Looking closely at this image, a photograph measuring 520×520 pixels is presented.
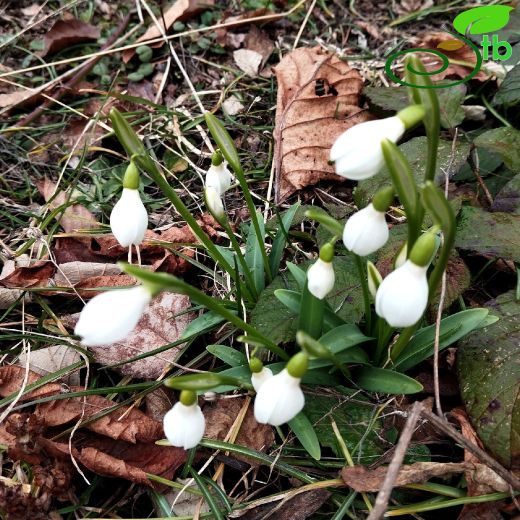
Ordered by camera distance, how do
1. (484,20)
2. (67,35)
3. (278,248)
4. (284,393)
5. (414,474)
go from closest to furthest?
(284,393) < (414,474) < (278,248) < (484,20) < (67,35)

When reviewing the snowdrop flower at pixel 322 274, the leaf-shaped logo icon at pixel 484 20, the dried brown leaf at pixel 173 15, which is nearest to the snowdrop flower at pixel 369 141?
the snowdrop flower at pixel 322 274

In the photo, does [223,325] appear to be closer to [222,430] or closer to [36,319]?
[222,430]

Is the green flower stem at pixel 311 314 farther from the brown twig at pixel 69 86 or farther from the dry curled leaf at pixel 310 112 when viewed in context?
the brown twig at pixel 69 86

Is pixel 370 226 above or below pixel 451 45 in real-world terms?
above

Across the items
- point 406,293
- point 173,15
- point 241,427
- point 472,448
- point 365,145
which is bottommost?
point 241,427

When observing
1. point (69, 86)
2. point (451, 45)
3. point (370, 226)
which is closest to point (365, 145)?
point (370, 226)

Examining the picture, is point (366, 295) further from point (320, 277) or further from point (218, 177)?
point (218, 177)
